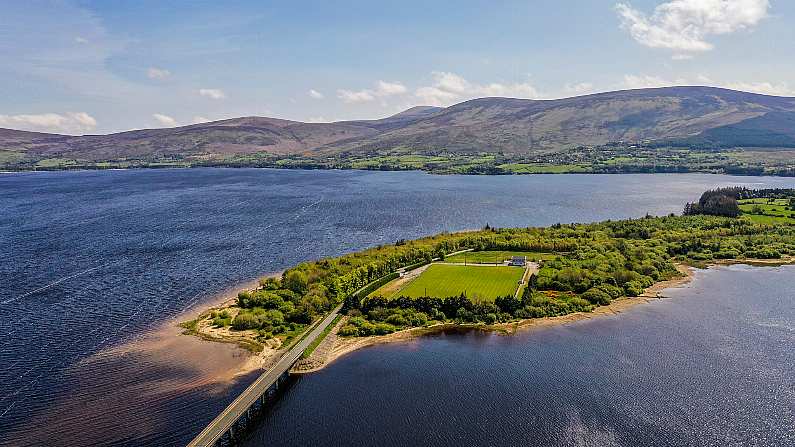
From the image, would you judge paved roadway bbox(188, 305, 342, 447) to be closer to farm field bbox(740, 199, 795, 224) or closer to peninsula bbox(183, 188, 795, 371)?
peninsula bbox(183, 188, 795, 371)

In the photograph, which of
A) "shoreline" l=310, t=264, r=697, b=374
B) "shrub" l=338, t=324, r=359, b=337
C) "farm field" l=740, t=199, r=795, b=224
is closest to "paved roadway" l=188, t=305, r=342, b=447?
"shoreline" l=310, t=264, r=697, b=374

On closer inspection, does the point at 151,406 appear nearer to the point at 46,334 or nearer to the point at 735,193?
the point at 46,334

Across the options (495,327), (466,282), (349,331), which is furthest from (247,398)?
(466,282)

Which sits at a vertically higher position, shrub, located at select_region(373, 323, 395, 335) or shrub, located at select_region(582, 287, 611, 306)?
shrub, located at select_region(582, 287, 611, 306)

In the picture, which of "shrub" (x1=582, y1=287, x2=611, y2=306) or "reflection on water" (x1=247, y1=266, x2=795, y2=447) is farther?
"shrub" (x1=582, y1=287, x2=611, y2=306)

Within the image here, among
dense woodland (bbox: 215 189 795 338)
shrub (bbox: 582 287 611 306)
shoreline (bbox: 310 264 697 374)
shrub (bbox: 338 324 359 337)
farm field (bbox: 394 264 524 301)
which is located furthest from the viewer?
farm field (bbox: 394 264 524 301)
